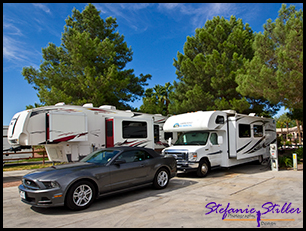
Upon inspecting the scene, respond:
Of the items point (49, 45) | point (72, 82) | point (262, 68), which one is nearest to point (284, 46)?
point (262, 68)

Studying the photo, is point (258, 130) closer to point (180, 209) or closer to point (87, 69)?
point (180, 209)

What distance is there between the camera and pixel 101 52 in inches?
800

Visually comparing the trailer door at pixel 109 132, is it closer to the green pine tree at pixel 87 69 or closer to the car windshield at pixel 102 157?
the car windshield at pixel 102 157

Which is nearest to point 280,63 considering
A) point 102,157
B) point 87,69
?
point 102,157

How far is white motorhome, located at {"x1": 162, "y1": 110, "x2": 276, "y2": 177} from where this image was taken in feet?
32.2

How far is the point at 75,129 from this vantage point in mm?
11016

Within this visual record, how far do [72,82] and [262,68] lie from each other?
1446 centimetres

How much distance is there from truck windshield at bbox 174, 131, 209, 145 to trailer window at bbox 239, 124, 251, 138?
1796 mm

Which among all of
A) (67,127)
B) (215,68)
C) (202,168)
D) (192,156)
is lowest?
(202,168)

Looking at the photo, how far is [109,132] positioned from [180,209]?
24.0 ft

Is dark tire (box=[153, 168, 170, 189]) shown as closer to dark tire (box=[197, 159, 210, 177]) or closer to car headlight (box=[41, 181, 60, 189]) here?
dark tire (box=[197, 159, 210, 177])

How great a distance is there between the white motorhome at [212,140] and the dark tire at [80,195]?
4471 mm

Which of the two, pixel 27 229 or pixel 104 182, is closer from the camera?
pixel 27 229

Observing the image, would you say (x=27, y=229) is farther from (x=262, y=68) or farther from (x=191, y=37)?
(x=191, y=37)
